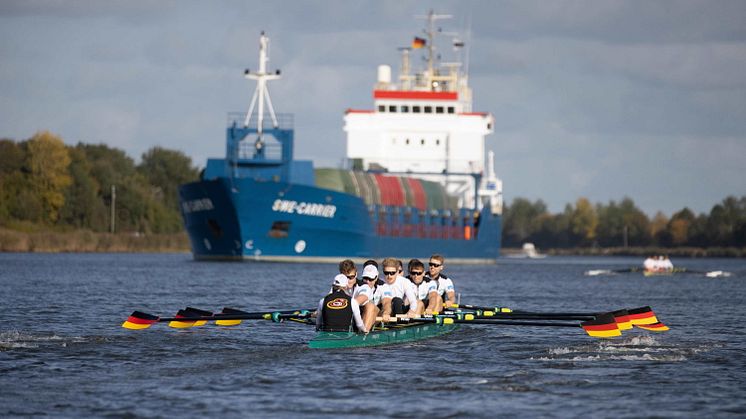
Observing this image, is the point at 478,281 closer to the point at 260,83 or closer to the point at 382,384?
the point at 260,83

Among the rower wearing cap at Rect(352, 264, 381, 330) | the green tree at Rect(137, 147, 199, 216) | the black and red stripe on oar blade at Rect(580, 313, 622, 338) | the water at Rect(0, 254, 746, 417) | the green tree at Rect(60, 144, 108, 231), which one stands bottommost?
the water at Rect(0, 254, 746, 417)

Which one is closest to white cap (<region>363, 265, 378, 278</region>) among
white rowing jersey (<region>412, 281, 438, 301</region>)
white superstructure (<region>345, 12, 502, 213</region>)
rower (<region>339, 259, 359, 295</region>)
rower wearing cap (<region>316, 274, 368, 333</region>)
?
rower (<region>339, 259, 359, 295</region>)

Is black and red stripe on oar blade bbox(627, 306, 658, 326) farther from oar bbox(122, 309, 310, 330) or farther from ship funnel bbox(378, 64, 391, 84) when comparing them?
ship funnel bbox(378, 64, 391, 84)

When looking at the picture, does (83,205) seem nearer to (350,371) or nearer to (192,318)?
(192,318)

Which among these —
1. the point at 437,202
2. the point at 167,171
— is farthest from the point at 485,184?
the point at 167,171

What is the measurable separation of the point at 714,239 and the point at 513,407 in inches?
5962

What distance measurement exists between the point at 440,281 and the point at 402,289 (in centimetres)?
223

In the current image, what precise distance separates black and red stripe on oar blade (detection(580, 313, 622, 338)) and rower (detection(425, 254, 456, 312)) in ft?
10.8

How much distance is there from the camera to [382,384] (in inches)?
772

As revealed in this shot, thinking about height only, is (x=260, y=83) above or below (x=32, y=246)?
above

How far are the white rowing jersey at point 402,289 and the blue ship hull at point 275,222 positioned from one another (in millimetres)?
41007

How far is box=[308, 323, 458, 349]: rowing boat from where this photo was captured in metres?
22.4

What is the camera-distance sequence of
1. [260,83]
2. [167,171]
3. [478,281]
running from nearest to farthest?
1. [478,281]
2. [260,83]
3. [167,171]

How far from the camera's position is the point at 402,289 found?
24922mm
